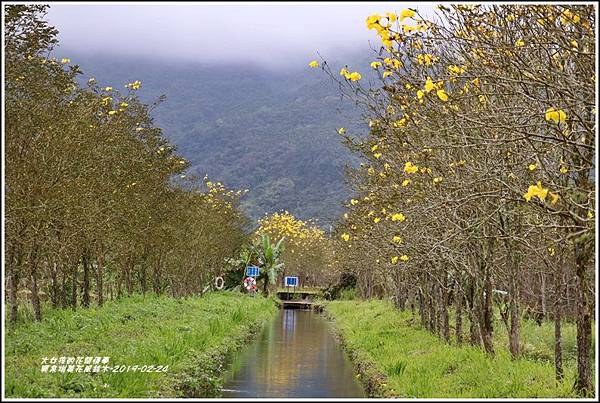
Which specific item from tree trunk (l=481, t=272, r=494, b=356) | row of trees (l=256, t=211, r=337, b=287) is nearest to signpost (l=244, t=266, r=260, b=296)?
row of trees (l=256, t=211, r=337, b=287)

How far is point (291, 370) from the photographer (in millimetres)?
18578

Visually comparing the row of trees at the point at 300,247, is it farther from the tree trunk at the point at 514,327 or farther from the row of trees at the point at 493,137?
the tree trunk at the point at 514,327

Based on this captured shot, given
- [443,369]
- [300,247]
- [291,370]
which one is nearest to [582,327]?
[443,369]

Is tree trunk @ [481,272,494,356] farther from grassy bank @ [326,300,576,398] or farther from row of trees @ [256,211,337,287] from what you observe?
row of trees @ [256,211,337,287]

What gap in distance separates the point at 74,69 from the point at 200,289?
25280mm

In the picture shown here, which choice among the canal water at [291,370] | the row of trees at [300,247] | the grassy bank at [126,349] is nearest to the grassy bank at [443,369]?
the canal water at [291,370]

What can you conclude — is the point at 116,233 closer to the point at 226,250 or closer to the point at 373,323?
the point at 373,323

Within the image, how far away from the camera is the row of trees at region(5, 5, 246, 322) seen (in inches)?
615

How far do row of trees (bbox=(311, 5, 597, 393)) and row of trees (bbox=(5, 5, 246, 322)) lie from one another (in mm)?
6488

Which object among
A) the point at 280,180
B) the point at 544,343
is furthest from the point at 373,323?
the point at 280,180

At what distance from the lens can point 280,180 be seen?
140 meters

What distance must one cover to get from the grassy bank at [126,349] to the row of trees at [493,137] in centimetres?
416

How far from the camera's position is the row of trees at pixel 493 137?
771 centimetres

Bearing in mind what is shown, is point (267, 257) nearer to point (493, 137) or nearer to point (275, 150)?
point (493, 137)
